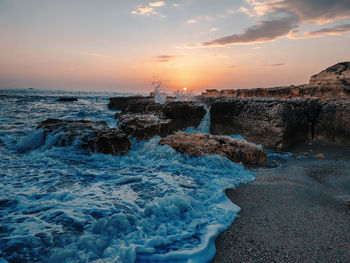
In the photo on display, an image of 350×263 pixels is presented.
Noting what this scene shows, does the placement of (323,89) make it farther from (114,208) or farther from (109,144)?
Result: (114,208)

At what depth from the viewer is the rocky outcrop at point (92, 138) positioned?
5.17 metres

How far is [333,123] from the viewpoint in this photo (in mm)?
5719

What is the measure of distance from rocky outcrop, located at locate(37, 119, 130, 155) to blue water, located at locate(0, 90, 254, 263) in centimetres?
46

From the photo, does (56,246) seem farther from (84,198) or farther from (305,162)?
(305,162)

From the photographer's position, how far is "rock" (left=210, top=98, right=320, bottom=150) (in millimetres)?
5770

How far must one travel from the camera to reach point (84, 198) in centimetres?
284

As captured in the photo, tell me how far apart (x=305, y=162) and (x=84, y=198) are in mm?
4542

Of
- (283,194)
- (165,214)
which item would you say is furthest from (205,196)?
(283,194)

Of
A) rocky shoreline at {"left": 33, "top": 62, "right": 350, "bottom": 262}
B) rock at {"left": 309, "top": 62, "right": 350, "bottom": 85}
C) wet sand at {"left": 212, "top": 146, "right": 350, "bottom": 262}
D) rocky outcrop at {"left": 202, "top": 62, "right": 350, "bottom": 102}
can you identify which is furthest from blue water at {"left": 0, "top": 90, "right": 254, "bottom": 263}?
rock at {"left": 309, "top": 62, "right": 350, "bottom": 85}

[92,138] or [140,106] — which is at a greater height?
[140,106]

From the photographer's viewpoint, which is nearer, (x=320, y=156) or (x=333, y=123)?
(x=320, y=156)

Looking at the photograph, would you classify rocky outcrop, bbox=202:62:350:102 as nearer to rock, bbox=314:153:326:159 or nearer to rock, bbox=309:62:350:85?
rock, bbox=309:62:350:85

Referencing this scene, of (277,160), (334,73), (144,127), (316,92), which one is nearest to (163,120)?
(144,127)

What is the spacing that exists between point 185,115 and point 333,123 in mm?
4910
